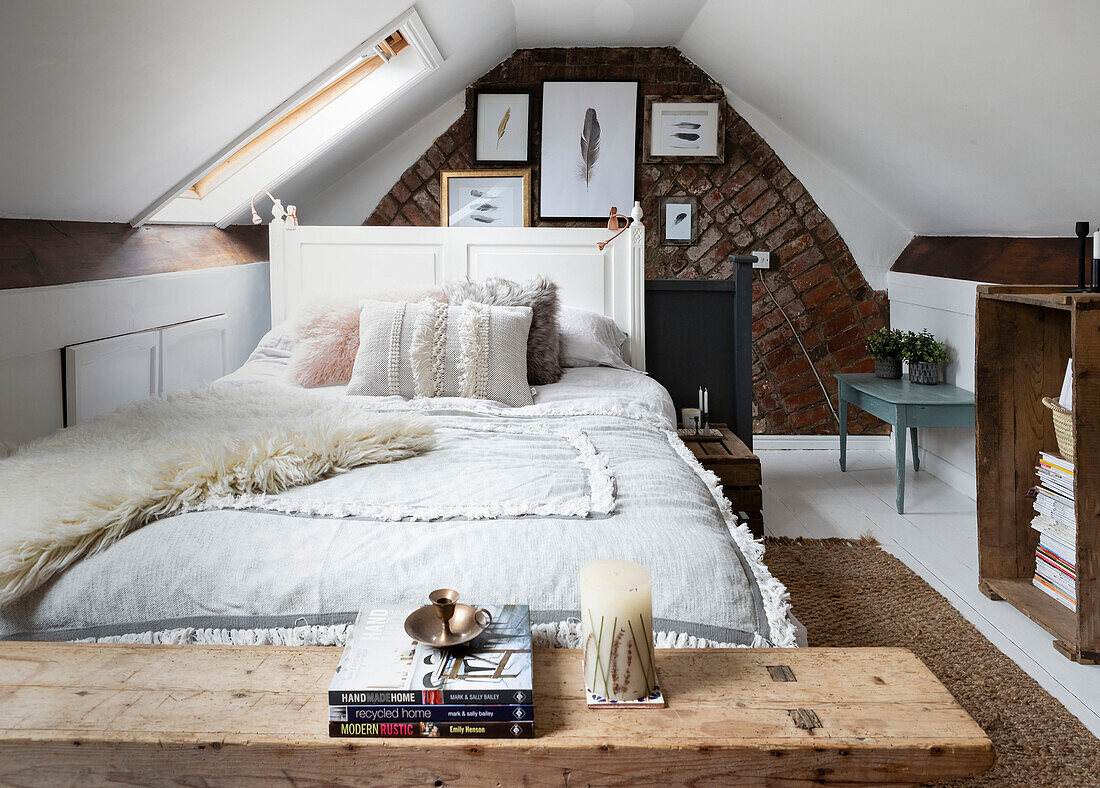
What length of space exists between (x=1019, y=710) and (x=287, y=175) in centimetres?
321

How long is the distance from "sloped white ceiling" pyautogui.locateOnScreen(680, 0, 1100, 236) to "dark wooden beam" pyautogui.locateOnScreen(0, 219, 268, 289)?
2268mm

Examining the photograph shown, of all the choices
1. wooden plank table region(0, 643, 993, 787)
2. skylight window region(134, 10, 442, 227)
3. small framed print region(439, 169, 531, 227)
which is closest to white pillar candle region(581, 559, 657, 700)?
wooden plank table region(0, 643, 993, 787)

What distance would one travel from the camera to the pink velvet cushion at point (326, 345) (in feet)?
9.12

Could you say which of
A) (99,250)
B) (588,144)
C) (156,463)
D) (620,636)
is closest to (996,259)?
(588,144)

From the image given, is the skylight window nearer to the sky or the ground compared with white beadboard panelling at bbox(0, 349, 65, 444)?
nearer to the sky

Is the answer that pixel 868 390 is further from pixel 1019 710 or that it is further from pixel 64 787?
pixel 64 787

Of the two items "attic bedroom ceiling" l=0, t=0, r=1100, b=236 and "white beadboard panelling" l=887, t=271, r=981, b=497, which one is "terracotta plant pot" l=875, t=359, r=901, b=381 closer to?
"white beadboard panelling" l=887, t=271, r=981, b=497

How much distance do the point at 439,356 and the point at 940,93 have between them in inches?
67.0

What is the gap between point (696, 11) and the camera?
3730mm

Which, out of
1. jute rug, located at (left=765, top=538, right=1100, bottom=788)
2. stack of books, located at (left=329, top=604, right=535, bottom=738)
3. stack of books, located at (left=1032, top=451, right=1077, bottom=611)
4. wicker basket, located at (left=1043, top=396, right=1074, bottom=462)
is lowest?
jute rug, located at (left=765, top=538, right=1100, bottom=788)

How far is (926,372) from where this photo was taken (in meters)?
3.73

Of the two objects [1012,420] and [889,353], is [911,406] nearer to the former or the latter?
[889,353]

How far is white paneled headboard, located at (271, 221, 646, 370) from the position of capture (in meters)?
3.56

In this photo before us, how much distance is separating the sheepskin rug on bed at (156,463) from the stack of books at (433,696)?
0.64 m
